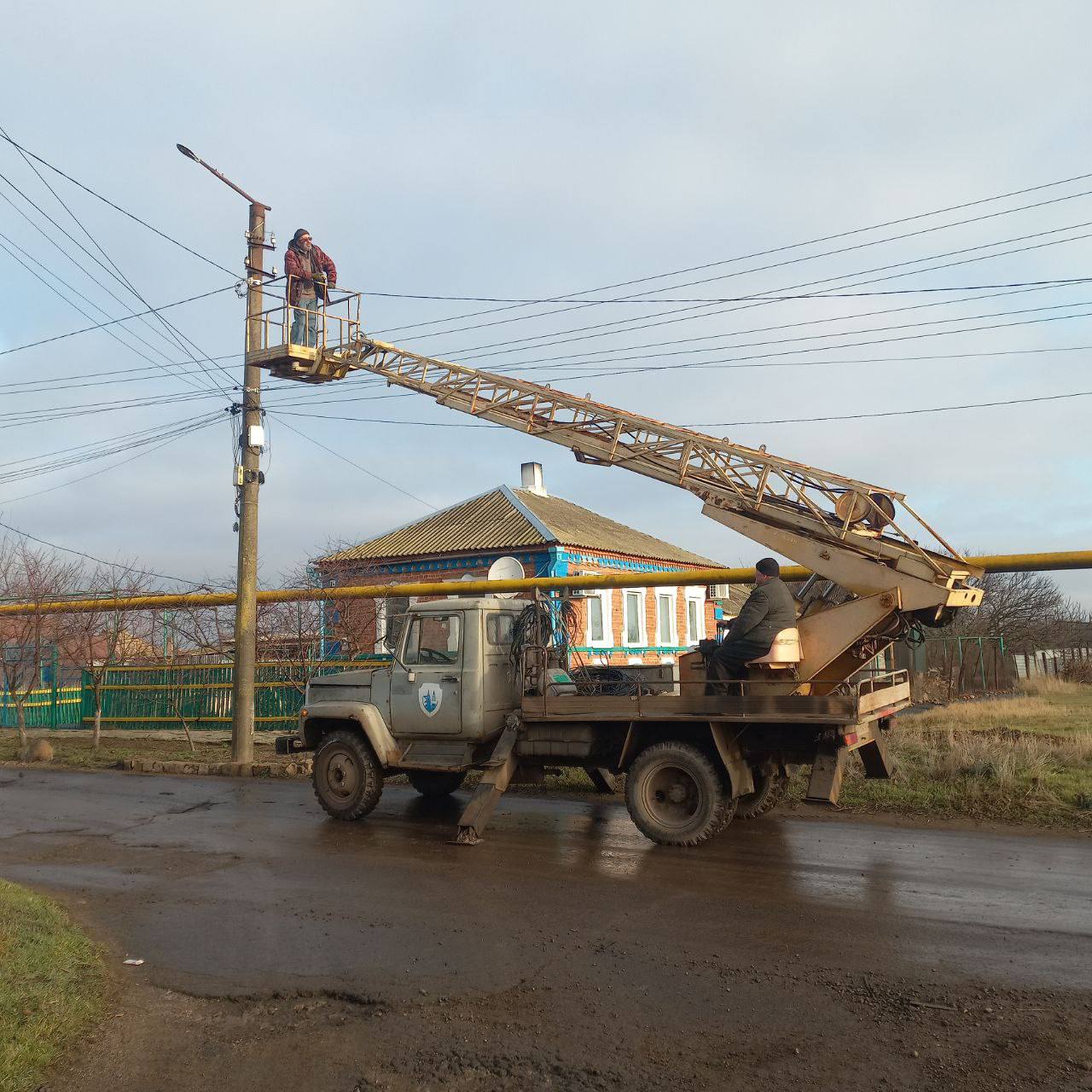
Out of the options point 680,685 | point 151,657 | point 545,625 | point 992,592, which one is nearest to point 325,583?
point 151,657

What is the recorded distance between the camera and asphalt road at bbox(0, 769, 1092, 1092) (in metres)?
4.14

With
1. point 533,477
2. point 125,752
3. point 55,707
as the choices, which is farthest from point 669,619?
point 125,752

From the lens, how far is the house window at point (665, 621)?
3182cm

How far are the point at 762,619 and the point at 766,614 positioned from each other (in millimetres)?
56

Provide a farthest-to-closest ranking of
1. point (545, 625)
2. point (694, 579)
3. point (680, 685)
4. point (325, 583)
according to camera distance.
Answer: point (325, 583), point (694, 579), point (545, 625), point (680, 685)

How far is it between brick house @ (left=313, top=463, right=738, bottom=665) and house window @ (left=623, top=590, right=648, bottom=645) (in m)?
0.03

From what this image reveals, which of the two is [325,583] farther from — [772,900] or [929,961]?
[929,961]

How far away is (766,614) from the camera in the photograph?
28.1ft

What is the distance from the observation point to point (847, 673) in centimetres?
930

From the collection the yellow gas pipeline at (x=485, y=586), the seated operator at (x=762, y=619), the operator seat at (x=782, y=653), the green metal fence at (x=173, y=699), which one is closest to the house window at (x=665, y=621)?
the yellow gas pipeline at (x=485, y=586)

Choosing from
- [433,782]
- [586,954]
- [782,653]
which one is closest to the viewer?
[586,954]

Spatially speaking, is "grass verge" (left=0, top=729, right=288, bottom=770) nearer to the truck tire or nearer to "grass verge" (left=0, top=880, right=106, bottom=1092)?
the truck tire

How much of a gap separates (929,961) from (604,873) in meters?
2.90

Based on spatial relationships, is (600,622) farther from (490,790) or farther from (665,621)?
(490,790)
